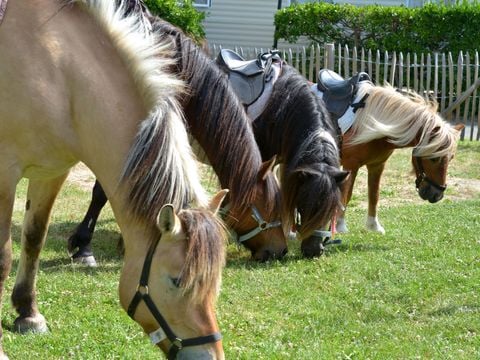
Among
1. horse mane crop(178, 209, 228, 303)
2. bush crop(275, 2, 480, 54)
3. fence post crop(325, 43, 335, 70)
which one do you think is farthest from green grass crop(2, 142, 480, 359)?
bush crop(275, 2, 480, 54)

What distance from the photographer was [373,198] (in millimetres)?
8039

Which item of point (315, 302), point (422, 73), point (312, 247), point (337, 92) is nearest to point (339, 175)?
point (312, 247)

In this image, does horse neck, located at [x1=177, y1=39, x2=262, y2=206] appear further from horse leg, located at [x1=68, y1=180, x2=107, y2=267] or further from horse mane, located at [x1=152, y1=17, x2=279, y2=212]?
horse leg, located at [x1=68, y1=180, x2=107, y2=267]

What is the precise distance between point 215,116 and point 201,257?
2.09m

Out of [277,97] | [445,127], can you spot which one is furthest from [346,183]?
[445,127]

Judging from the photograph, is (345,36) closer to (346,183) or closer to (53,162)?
(346,183)

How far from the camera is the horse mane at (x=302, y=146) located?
586 cm

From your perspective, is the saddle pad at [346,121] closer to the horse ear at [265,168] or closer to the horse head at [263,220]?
the horse head at [263,220]

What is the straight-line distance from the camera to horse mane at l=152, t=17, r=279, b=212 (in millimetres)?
5125

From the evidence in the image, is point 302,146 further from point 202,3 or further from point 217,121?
point 202,3

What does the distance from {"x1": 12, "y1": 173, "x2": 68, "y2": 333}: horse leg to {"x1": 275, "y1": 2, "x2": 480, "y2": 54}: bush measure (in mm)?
13762

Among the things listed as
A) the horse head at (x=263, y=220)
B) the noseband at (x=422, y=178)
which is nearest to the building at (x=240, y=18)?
the noseband at (x=422, y=178)

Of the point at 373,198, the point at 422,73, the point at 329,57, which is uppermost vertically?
the point at 329,57

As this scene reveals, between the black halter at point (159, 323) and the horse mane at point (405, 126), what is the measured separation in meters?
4.56
